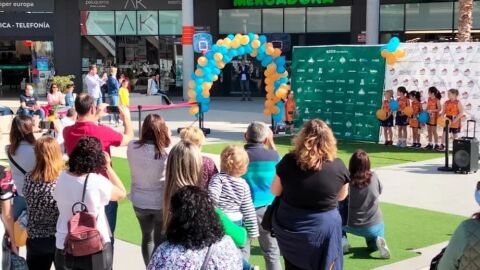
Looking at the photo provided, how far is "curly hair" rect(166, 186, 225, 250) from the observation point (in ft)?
11.2

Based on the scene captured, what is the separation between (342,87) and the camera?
1831 cm

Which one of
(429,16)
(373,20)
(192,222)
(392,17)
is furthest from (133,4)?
(192,222)

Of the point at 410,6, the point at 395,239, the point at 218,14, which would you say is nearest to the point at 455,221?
the point at 395,239

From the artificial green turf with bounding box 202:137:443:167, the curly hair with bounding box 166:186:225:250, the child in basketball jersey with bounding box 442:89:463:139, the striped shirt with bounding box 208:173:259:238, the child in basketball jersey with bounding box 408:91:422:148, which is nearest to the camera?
the curly hair with bounding box 166:186:225:250

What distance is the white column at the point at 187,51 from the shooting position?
100ft

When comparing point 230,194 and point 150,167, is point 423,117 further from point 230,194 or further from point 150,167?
point 230,194

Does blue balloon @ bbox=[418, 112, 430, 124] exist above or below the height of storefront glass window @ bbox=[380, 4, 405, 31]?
below

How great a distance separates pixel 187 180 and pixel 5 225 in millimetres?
1434

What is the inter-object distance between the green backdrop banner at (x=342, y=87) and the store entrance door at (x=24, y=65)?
744 inches

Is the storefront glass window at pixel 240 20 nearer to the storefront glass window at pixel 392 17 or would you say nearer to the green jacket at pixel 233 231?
the storefront glass window at pixel 392 17

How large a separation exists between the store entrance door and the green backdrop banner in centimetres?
1890

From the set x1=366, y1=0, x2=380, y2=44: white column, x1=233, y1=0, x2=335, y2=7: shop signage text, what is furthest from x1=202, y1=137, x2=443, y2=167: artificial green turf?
x1=233, y1=0, x2=335, y2=7: shop signage text

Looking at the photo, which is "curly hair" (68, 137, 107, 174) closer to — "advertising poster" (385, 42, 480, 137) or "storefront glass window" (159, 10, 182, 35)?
"advertising poster" (385, 42, 480, 137)

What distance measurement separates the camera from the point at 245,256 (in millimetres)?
5930
